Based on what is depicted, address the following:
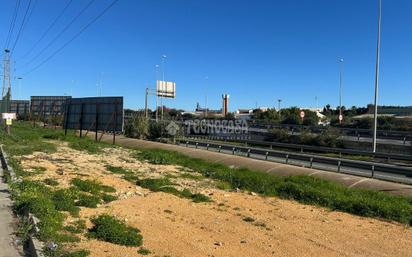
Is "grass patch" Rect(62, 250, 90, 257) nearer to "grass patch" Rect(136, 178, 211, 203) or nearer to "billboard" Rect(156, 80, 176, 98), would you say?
"grass patch" Rect(136, 178, 211, 203)

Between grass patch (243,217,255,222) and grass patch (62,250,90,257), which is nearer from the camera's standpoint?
grass patch (62,250,90,257)

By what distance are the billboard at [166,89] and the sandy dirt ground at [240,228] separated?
57.9m

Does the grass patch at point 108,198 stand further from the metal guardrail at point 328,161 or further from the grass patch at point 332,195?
the metal guardrail at point 328,161

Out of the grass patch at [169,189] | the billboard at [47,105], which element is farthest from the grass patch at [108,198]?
the billboard at [47,105]

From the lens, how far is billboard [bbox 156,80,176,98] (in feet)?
232

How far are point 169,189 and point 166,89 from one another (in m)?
60.0

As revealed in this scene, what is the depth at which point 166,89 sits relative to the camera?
72438 millimetres

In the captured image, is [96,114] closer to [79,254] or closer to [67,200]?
[67,200]

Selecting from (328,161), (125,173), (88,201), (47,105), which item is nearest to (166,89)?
(47,105)

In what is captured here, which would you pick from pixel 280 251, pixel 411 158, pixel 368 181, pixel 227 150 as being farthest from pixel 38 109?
pixel 280 251

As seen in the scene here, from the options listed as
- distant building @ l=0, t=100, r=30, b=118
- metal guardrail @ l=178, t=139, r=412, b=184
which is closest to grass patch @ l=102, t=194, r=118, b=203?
metal guardrail @ l=178, t=139, r=412, b=184

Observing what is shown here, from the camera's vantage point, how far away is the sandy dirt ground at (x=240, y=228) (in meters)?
7.31

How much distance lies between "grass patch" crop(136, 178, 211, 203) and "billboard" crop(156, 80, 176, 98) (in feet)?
184

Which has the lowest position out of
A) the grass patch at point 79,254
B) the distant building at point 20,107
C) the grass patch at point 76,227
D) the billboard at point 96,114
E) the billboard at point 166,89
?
the grass patch at point 76,227
